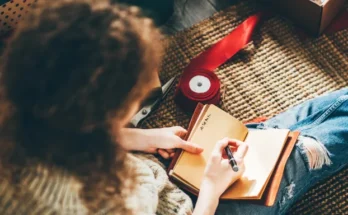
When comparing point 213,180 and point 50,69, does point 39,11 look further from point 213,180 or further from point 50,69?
point 213,180

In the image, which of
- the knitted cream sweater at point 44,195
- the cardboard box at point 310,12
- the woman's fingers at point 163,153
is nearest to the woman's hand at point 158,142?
the woman's fingers at point 163,153

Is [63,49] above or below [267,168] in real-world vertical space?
above

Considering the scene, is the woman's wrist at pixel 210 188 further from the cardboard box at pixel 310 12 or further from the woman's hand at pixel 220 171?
the cardboard box at pixel 310 12

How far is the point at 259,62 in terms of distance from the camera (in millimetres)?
1389

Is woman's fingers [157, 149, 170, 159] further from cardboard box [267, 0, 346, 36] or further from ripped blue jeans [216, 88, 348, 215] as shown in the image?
cardboard box [267, 0, 346, 36]

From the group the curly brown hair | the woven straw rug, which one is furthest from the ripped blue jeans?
the curly brown hair

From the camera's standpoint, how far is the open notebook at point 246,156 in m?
0.93

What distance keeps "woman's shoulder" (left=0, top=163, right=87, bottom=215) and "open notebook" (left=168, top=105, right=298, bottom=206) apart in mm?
318

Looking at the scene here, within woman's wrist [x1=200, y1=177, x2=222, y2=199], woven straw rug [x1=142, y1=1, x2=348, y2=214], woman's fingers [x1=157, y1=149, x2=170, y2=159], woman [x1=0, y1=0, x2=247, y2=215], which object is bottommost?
woven straw rug [x1=142, y1=1, x2=348, y2=214]

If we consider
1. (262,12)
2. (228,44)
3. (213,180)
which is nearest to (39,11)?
(213,180)

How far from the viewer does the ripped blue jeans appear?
966mm

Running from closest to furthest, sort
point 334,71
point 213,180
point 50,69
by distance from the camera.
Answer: point 50,69 < point 213,180 < point 334,71

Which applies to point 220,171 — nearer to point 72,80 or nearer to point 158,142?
point 158,142

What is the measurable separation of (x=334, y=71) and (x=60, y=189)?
3.07ft
